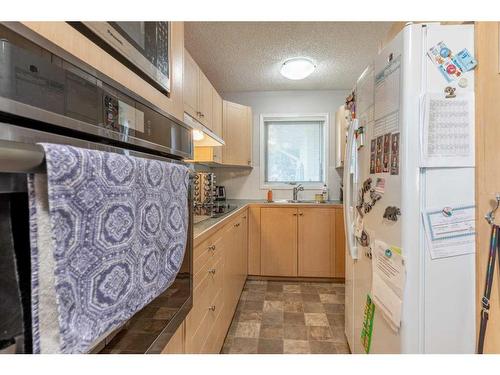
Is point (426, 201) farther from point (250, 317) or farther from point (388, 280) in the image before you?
point (250, 317)

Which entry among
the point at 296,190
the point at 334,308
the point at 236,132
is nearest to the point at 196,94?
the point at 236,132

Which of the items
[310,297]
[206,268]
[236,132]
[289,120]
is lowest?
[310,297]

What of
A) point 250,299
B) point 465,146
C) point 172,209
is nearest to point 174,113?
point 172,209

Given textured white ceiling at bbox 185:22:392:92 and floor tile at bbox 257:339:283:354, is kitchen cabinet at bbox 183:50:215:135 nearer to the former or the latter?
textured white ceiling at bbox 185:22:392:92

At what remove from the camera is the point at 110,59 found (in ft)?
1.86

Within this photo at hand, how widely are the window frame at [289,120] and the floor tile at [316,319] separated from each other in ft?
5.44

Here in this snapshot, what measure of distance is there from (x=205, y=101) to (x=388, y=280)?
1.90 meters

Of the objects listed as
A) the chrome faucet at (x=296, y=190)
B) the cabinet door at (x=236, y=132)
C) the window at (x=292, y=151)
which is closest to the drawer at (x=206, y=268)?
the cabinet door at (x=236, y=132)

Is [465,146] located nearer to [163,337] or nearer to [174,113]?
[174,113]

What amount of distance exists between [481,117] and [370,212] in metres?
0.56

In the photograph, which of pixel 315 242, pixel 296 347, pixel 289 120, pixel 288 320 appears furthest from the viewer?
pixel 289 120

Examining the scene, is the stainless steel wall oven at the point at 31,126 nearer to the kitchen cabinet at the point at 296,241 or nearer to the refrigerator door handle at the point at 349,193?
the refrigerator door handle at the point at 349,193

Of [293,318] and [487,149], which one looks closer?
[487,149]

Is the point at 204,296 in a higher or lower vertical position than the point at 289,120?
lower
